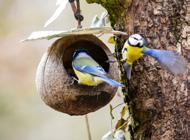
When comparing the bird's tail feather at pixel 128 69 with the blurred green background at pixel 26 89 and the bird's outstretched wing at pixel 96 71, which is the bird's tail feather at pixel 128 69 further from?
the blurred green background at pixel 26 89

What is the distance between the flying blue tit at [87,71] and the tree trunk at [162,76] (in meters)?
0.15

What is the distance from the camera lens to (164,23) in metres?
2.32

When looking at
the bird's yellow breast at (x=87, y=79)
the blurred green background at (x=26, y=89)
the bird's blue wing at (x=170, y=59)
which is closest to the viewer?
the bird's blue wing at (x=170, y=59)

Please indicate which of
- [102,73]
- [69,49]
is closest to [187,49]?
[102,73]

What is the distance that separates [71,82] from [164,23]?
1.19ft

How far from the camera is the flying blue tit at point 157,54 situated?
2148 millimetres

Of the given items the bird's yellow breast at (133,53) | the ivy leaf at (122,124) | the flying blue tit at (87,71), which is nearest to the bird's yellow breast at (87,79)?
the flying blue tit at (87,71)

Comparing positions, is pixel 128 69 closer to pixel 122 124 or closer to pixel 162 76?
pixel 162 76

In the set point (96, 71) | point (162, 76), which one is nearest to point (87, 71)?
point (96, 71)

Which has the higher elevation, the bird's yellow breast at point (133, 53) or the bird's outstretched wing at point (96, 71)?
the bird's yellow breast at point (133, 53)

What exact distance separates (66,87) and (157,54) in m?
0.36

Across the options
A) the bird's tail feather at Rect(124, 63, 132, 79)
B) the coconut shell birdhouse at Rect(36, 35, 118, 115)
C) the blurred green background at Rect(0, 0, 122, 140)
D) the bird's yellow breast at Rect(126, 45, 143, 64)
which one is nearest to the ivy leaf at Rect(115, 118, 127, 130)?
the coconut shell birdhouse at Rect(36, 35, 118, 115)

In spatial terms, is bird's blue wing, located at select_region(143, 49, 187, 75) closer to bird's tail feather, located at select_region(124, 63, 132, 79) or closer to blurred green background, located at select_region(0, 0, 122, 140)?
bird's tail feather, located at select_region(124, 63, 132, 79)

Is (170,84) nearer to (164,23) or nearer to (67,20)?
(164,23)
